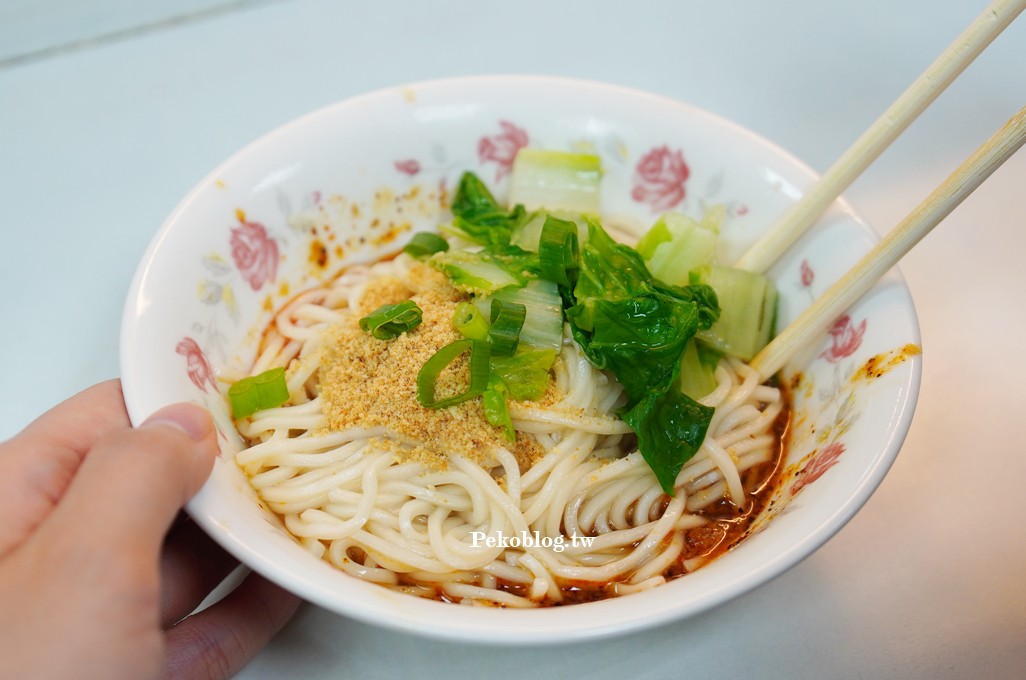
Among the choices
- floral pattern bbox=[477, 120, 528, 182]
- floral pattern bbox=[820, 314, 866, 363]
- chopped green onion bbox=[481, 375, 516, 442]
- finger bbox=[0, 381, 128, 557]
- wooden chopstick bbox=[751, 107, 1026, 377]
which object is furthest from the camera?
floral pattern bbox=[477, 120, 528, 182]

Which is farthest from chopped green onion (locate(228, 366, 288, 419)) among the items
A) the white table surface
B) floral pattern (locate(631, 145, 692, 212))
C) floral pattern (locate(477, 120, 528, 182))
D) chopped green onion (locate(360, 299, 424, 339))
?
floral pattern (locate(631, 145, 692, 212))

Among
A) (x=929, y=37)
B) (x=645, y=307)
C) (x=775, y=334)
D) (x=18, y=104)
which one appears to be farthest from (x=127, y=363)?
(x=929, y=37)

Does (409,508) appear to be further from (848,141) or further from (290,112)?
(848,141)

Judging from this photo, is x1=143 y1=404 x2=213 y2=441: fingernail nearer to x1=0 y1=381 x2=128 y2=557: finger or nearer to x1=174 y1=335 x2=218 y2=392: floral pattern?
x1=0 y1=381 x2=128 y2=557: finger

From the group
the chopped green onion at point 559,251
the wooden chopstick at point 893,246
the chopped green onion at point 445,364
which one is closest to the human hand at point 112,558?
the chopped green onion at point 445,364

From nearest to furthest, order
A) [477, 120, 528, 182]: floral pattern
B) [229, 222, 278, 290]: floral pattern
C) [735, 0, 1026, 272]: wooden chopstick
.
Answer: [735, 0, 1026, 272]: wooden chopstick, [229, 222, 278, 290]: floral pattern, [477, 120, 528, 182]: floral pattern

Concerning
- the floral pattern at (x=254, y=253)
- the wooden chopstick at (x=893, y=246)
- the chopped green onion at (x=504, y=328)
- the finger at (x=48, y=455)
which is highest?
the wooden chopstick at (x=893, y=246)

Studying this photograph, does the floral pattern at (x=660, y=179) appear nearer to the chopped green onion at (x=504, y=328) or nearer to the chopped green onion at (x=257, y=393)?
the chopped green onion at (x=504, y=328)
